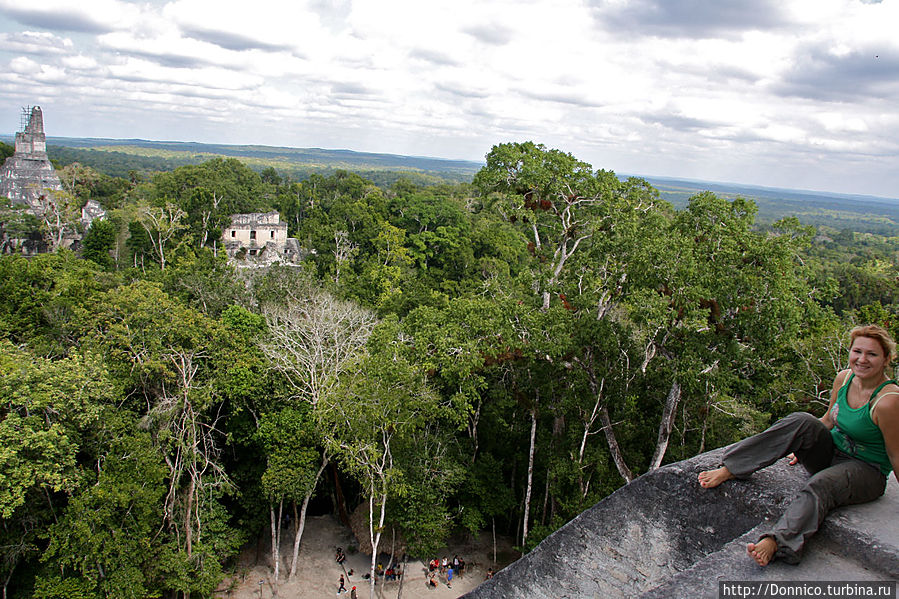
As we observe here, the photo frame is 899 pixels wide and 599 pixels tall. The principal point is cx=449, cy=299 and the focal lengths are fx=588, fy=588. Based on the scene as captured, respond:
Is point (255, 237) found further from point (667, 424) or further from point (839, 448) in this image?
point (839, 448)

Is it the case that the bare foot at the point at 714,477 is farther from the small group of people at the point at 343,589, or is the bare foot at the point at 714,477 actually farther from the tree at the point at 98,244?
the tree at the point at 98,244

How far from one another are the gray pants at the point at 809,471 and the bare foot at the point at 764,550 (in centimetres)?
4

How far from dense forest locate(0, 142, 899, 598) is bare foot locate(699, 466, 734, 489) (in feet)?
20.0

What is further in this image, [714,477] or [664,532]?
[664,532]

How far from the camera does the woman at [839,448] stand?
140 inches

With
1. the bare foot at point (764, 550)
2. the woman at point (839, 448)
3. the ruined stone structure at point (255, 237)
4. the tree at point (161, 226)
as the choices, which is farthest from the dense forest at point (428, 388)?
the ruined stone structure at point (255, 237)

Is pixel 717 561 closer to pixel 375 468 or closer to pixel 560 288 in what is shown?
pixel 560 288

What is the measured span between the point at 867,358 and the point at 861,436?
0.52 m

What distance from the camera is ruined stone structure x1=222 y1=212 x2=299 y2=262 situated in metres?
42.1

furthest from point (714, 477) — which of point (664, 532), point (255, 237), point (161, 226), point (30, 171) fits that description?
point (30, 171)

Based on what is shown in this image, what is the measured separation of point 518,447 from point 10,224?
4459 cm

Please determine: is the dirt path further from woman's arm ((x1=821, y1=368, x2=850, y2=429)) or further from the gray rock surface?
woman's arm ((x1=821, y1=368, x2=850, y2=429))

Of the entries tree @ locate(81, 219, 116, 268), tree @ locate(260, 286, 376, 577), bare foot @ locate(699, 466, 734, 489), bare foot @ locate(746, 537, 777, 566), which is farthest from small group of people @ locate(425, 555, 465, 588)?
tree @ locate(81, 219, 116, 268)

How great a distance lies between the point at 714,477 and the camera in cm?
440
